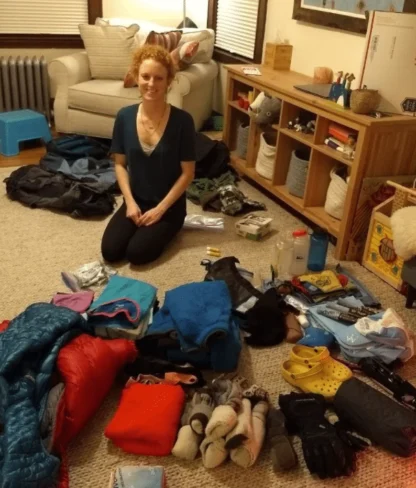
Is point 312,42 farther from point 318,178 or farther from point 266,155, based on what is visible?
point 318,178

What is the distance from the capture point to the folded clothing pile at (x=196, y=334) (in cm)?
187

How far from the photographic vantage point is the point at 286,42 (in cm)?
379

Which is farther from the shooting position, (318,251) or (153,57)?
(318,251)

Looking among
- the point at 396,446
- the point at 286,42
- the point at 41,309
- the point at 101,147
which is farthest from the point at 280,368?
the point at 286,42

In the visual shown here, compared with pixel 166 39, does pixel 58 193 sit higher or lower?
lower

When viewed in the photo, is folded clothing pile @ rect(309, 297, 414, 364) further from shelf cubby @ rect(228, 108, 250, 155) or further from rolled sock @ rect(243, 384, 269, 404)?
shelf cubby @ rect(228, 108, 250, 155)

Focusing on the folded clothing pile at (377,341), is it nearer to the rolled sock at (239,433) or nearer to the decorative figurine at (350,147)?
the rolled sock at (239,433)

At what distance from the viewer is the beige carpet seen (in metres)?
1.57

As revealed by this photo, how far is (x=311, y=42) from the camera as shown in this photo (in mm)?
3562

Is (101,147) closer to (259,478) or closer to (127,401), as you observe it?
(127,401)

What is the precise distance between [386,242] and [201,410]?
130cm

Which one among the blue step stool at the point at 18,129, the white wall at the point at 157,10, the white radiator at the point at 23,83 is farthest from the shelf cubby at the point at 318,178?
the white radiator at the point at 23,83

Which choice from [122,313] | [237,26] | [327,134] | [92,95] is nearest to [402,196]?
[327,134]

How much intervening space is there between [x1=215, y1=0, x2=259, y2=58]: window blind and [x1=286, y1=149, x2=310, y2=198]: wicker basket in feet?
4.71
